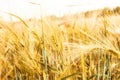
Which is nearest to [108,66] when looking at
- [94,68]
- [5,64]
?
[94,68]

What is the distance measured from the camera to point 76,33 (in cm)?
120

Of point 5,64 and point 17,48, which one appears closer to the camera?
point 17,48

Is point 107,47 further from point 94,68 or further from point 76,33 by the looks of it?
point 76,33

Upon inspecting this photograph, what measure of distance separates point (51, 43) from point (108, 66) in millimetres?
229

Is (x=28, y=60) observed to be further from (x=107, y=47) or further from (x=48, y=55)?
(x=107, y=47)

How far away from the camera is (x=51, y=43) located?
1049 mm

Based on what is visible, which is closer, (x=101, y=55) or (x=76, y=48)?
(x=76, y=48)

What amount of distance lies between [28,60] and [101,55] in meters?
0.33

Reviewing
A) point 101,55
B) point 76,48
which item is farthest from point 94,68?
point 76,48

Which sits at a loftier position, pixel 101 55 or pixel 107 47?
pixel 107 47

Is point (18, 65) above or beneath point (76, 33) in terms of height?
beneath

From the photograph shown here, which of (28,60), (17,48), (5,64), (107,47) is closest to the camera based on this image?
(107,47)

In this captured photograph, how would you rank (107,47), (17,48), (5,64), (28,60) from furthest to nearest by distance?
(5,64)
(17,48)
(28,60)
(107,47)

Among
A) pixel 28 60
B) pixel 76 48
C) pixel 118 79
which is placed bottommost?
pixel 118 79
